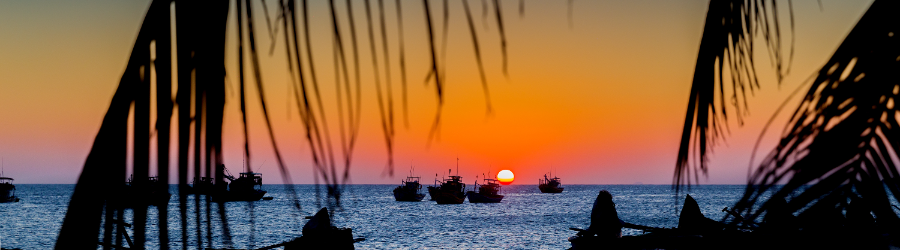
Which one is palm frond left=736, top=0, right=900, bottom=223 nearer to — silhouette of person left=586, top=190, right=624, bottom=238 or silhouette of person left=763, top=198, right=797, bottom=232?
silhouette of person left=763, top=198, right=797, bottom=232

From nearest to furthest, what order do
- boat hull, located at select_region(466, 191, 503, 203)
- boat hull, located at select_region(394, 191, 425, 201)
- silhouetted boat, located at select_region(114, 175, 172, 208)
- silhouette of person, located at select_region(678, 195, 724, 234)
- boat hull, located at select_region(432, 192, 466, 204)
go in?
silhouetted boat, located at select_region(114, 175, 172, 208)
silhouette of person, located at select_region(678, 195, 724, 234)
boat hull, located at select_region(432, 192, 466, 204)
boat hull, located at select_region(466, 191, 503, 203)
boat hull, located at select_region(394, 191, 425, 201)

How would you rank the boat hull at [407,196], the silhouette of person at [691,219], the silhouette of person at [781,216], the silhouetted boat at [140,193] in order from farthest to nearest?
1. the boat hull at [407,196]
2. the silhouette of person at [691,219]
3. the silhouette of person at [781,216]
4. the silhouetted boat at [140,193]

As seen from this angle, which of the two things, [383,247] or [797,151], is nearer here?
[797,151]

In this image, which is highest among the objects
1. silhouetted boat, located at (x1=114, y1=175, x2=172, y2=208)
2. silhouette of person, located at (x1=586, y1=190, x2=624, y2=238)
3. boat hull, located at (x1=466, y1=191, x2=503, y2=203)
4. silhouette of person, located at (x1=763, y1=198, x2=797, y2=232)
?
silhouetted boat, located at (x1=114, y1=175, x2=172, y2=208)

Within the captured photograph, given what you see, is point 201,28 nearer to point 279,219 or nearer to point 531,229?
point 531,229

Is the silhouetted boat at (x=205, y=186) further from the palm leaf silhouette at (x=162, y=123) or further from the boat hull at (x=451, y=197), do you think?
the boat hull at (x=451, y=197)

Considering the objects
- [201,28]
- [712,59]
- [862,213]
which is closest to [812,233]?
[862,213]

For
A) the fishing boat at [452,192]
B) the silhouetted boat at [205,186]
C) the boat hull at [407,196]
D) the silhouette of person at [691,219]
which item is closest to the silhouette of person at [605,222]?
the silhouette of person at [691,219]

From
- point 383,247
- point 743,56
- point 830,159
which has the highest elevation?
point 743,56

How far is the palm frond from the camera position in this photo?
4.22 ft

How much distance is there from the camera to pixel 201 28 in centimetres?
55

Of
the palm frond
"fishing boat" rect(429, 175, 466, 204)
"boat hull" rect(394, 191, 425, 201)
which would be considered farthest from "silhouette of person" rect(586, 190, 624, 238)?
"boat hull" rect(394, 191, 425, 201)

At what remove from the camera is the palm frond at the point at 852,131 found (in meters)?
1.29

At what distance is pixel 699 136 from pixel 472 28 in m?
0.88
